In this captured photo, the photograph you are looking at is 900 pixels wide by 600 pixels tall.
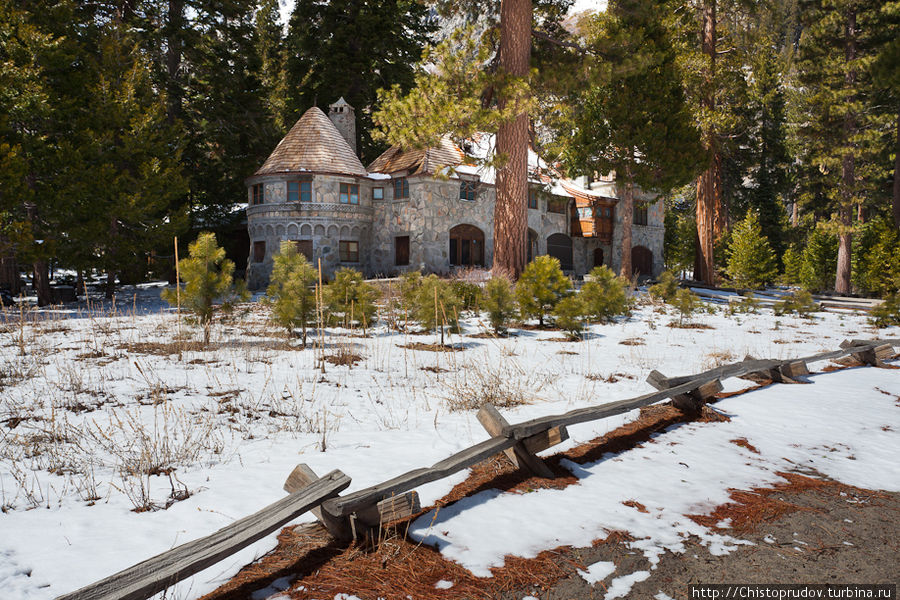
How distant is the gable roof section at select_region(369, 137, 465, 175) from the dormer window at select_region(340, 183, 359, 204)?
219 centimetres

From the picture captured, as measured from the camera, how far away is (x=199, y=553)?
2246 mm

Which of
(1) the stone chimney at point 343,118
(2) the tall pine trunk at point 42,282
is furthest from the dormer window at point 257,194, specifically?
(2) the tall pine trunk at point 42,282

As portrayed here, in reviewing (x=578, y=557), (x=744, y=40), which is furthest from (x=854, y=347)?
(x=744, y=40)

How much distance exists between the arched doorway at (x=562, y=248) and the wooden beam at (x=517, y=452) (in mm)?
26242

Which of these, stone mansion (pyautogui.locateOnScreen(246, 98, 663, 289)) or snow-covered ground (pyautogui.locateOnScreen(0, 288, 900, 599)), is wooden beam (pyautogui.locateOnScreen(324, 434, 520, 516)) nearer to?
snow-covered ground (pyautogui.locateOnScreen(0, 288, 900, 599))

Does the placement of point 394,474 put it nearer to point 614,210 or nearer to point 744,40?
point 744,40

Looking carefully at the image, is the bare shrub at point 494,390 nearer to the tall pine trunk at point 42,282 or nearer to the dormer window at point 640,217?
the tall pine trunk at point 42,282

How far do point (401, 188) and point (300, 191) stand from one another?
485 cm

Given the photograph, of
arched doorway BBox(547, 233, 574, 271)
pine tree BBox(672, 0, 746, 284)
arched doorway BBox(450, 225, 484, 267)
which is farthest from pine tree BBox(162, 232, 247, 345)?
arched doorway BBox(547, 233, 574, 271)

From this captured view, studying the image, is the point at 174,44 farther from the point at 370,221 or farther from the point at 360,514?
the point at 360,514

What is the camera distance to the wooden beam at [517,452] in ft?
12.3

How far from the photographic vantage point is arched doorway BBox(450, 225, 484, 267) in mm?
25203

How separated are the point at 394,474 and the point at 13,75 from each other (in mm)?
18441

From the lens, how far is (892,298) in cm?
1280
